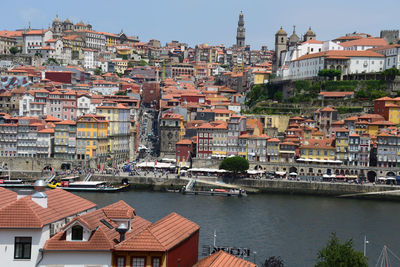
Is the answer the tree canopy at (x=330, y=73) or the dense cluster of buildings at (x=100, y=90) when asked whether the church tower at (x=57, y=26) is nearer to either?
the dense cluster of buildings at (x=100, y=90)

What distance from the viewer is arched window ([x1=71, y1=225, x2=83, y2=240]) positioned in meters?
14.3

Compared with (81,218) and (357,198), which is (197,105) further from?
(81,218)

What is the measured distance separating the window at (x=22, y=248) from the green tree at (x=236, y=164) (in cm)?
4401

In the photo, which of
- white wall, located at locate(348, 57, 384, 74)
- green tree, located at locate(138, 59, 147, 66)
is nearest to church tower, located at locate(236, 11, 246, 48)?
green tree, located at locate(138, 59, 147, 66)

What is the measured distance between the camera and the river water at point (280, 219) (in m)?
31.7

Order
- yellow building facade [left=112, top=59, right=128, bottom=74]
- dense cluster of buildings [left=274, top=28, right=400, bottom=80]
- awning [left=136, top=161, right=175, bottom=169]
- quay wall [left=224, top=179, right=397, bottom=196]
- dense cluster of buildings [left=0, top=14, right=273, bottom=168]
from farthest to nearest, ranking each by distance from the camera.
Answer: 1. yellow building facade [left=112, top=59, right=128, bottom=74]
2. dense cluster of buildings [left=274, top=28, right=400, bottom=80]
3. dense cluster of buildings [left=0, top=14, right=273, bottom=168]
4. awning [left=136, top=161, right=175, bottom=169]
5. quay wall [left=224, top=179, right=397, bottom=196]

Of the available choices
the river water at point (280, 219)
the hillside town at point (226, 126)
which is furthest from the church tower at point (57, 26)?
the river water at point (280, 219)

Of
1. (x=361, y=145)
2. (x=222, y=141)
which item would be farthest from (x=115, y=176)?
(x=361, y=145)

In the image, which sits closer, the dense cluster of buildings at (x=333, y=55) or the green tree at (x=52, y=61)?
the dense cluster of buildings at (x=333, y=55)

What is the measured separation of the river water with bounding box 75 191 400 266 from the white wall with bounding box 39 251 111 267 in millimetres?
13365

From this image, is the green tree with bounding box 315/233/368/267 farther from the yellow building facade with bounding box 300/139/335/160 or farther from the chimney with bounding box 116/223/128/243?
the yellow building facade with bounding box 300/139/335/160

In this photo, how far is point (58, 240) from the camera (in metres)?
14.2

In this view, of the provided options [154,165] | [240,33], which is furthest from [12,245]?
[240,33]

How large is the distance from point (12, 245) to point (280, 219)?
2795 cm
